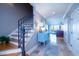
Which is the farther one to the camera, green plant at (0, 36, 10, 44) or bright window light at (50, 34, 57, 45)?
bright window light at (50, 34, 57, 45)

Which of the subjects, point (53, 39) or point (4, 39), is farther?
point (53, 39)

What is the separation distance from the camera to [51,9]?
2441 millimetres

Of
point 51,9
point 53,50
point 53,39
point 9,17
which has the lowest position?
point 53,50

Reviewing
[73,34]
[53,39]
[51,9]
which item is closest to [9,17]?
[51,9]

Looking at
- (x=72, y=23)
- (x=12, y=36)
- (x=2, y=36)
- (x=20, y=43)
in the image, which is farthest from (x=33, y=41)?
(x=72, y=23)

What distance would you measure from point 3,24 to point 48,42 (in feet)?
2.86

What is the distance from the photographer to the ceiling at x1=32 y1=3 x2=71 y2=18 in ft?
7.75

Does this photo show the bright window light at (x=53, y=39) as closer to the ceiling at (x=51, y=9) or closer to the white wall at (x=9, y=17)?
the ceiling at (x=51, y=9)

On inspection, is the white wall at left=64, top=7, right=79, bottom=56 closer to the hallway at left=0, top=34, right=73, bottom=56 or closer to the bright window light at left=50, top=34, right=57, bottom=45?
the hallway at left=0, top=34, right=73, bottom=56

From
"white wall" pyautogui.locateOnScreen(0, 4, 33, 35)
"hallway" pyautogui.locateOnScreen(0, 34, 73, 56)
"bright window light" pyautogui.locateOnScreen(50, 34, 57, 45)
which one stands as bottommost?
"hallway" pyautogui.locateOnScreen(0, 34, 73, 56)

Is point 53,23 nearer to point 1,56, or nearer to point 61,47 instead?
point 61,47

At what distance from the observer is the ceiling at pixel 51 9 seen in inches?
93.0

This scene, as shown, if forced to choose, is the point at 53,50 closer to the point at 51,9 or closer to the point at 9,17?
the point at 51,9

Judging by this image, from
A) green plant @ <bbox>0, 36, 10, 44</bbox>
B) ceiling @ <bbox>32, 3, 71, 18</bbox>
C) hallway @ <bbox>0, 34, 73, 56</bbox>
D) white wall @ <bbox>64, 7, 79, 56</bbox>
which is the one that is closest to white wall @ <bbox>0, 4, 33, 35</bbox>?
green plant @ <bbox>0, 36, 10, 44</bbox>
